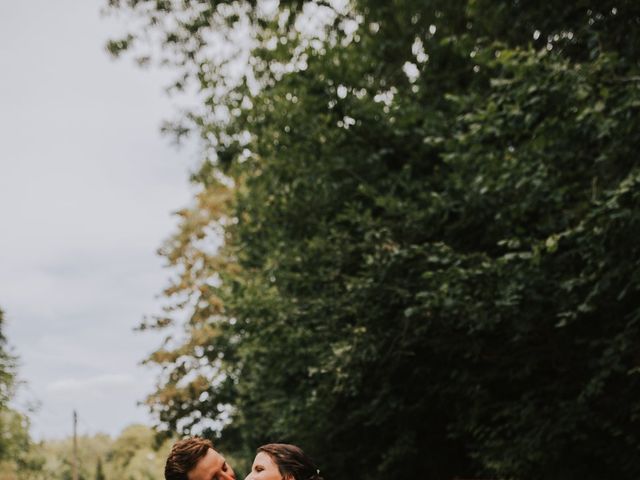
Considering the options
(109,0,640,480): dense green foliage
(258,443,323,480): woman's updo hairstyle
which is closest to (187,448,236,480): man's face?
(258,443,323,480): woman's updo hairstyle

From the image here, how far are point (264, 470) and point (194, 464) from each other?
1001 mm

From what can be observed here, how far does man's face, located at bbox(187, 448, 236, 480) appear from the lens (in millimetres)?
4441

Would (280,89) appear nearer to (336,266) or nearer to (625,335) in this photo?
(336,266)

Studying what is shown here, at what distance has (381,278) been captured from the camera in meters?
12.7

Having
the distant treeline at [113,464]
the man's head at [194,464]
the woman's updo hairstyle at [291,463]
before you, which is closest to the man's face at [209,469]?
the man's head at [194,464]

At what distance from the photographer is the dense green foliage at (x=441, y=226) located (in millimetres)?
9922

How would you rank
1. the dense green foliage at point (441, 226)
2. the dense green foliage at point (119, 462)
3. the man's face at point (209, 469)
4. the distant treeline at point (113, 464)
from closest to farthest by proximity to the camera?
the man's face at point (209, 469), the dense green foliage at point (441, 226), the distant treeline at point (113, 464), the dense green foliage at point (119, 462)

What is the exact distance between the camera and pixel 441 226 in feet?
47.7

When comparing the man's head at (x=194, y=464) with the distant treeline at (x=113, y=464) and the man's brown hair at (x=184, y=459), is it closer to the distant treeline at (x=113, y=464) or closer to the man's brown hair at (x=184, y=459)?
the man's brown hair at (x=184, y=459)

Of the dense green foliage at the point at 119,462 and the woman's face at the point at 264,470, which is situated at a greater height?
the dense green foliage at the point at 119,462

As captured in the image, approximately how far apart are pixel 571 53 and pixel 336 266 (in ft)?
17.4

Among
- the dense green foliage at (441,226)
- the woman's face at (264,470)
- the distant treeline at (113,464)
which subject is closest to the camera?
the woman's face at (264,470)

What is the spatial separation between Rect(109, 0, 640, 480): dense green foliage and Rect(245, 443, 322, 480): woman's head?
19.5 feet

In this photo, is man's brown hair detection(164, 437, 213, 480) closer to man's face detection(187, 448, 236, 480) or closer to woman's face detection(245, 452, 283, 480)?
man's face detection(187, 448, 236, 480)
